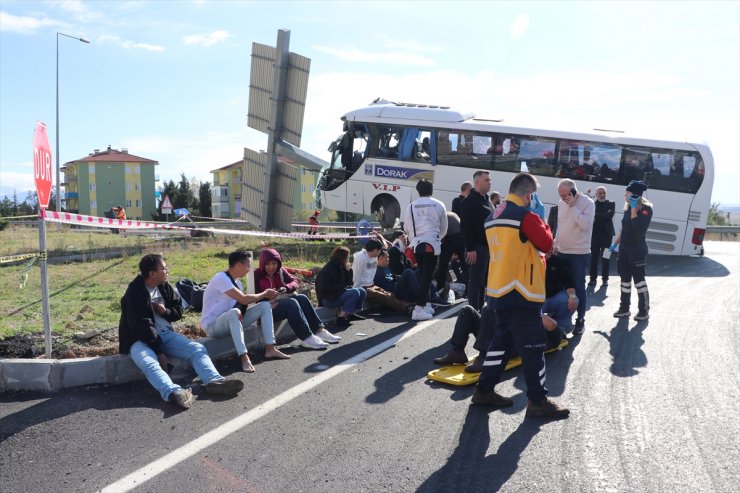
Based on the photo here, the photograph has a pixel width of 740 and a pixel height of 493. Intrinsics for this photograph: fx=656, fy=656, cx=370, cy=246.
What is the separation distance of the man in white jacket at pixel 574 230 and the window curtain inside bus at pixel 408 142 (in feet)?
37.8

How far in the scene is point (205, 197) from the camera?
81.4 metres

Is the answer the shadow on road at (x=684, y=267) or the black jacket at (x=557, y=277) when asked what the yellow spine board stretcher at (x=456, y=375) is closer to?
the black jacket at (x=557, y=277)

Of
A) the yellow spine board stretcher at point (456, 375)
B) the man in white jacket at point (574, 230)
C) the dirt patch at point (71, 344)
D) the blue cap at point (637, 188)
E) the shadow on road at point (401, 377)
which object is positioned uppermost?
the blue cap at point (637, 188)

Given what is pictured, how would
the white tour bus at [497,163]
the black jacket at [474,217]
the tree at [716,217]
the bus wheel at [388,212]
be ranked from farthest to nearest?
1. the tree at [716,217]
2. the bus wheel at [388,212]
3. the white tour bus at [497,163]
4. the black jacket at [474,217]

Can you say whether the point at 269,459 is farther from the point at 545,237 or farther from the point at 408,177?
the point at 408,177

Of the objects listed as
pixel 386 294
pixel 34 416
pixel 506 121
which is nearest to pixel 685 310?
pixel 386 294

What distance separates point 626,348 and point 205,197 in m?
78.0

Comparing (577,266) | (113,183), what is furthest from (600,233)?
(113,183)

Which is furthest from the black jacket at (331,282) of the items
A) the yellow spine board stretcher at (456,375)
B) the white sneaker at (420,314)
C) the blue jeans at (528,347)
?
the blue jeans at (528,347)

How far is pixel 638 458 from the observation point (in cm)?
427

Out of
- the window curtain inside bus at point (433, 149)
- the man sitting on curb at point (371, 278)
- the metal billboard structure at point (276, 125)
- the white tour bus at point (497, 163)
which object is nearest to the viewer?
the man sitting on curb at point (371, 278)

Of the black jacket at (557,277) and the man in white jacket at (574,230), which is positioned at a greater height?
the man in white jacket at (574,230)

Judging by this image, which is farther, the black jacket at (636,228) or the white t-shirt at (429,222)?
the black jacket at (636,228)

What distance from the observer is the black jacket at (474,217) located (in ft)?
26.4
